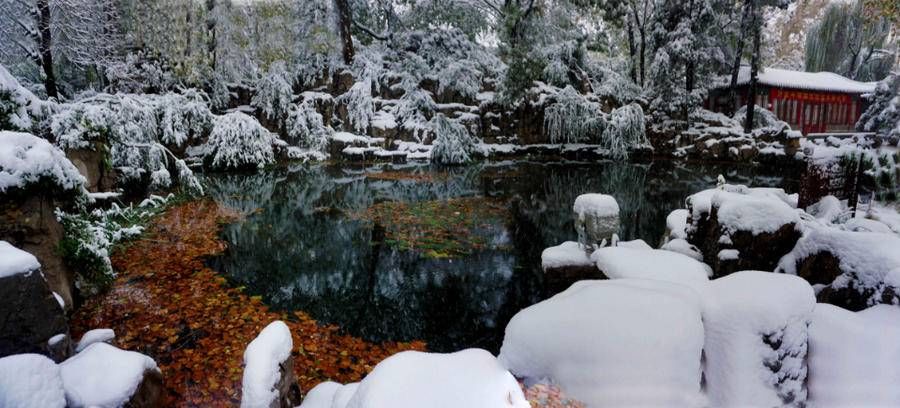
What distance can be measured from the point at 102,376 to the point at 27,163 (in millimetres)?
2271

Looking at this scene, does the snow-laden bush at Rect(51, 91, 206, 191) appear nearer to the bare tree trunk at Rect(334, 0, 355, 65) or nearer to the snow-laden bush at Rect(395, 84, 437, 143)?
the bare tree trunk at Rect(334, 0, 355, 65)

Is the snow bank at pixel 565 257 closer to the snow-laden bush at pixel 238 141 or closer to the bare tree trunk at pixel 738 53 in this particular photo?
the snow-laden bush at pixel 238 141

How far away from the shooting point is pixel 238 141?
13.2 metres

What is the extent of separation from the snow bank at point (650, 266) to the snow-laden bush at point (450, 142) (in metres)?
13.1

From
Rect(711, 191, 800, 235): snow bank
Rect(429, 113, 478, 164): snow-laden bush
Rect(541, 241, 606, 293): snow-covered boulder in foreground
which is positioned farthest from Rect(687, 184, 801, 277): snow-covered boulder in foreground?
Rect(429, 113, 478, 164): snow-laden bush

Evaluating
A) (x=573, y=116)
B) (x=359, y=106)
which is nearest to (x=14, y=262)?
(x=359, y=106)

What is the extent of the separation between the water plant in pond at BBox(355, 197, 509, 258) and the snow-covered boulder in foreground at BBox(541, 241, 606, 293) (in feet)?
5.84

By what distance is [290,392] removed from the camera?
3.01 metres

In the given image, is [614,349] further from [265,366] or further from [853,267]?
[853,267]

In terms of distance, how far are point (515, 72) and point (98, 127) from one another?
14.5 meters

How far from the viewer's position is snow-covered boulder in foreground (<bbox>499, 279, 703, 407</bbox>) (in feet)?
7.47

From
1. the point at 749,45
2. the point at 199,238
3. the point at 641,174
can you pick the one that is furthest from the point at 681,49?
the point at 199,238

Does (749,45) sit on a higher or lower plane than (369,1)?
lower

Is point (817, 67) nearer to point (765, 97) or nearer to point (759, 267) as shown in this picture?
point (765, 97)
